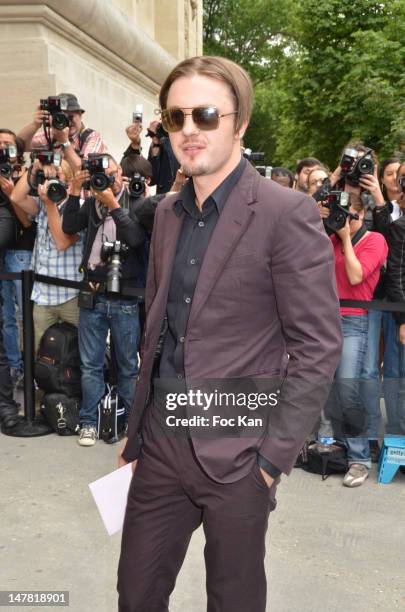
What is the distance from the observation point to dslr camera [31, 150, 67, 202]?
17.1 feet

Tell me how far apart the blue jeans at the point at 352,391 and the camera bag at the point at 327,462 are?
74 millimetres

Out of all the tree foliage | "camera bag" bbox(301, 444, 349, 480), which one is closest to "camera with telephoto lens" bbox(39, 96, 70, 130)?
"camera bag" bbox(301, 444, 349, 480)

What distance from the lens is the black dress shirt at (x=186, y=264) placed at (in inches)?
85.3

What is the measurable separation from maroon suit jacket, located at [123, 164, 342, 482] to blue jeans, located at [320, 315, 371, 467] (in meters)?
2.79

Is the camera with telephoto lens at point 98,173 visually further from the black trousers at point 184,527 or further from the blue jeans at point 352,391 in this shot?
the black trousers at point 184,527

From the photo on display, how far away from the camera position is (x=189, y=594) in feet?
10.9

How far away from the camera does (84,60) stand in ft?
30.7

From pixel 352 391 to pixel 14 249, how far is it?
10.1 ft

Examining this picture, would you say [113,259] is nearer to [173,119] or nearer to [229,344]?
[173,119]

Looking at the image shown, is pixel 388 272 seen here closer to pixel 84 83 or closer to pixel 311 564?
pixel 311 564

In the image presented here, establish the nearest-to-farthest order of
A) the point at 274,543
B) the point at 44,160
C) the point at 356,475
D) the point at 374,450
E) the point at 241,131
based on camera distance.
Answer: the point at 241,131 < the point at 274,543 < the point at 356,475 < the point at 374,450 < the point at 44,160

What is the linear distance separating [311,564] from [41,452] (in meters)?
2.24

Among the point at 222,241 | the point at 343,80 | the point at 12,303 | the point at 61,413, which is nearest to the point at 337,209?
the point at 61,413

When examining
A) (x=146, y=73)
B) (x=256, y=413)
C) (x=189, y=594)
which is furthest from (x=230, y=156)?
(x=146, y=73)
